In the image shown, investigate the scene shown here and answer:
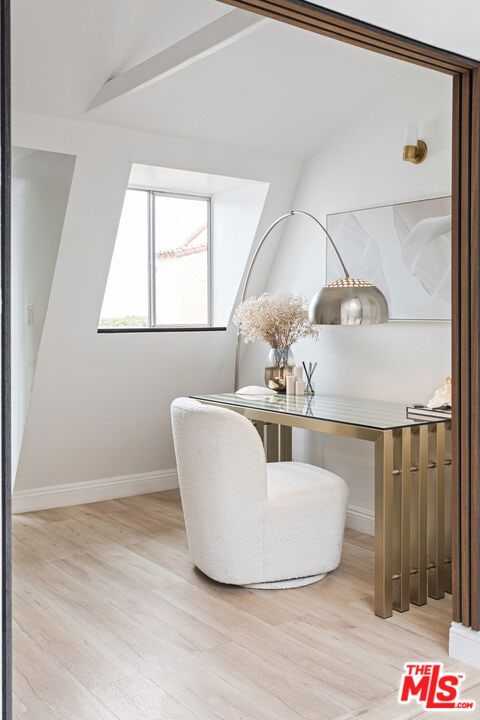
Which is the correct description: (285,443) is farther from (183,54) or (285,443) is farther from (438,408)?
(183,54)

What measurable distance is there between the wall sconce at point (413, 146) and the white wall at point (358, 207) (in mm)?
38

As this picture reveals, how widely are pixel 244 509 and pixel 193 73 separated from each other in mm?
2091

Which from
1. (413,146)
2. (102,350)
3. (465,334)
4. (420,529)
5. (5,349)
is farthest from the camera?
(102,350)

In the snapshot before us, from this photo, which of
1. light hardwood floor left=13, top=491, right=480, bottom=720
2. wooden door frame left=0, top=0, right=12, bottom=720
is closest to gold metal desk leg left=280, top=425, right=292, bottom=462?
light hardwood floor left=13, top=491, right=480, bottom=720

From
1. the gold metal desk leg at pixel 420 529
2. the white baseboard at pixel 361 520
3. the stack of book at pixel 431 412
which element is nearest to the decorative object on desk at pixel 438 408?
the stack of book at pixel 431 412

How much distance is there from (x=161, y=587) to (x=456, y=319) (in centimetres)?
183

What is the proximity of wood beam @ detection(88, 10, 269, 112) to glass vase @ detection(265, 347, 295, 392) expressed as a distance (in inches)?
66.5

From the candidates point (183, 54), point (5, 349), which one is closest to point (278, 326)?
point (183, 54)

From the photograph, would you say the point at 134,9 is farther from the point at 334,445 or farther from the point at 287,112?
the point at 334,445

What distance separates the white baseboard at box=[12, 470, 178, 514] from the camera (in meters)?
4.80

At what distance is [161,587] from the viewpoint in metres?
3.48

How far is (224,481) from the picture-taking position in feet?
11.0

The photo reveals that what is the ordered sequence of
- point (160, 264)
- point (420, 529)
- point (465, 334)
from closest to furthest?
point (465, 334)
point (420, 529)
point (160, 264)

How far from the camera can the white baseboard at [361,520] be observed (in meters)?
4.30
